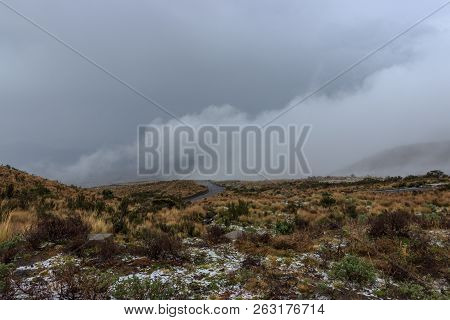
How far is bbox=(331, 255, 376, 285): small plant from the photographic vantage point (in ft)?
20.1

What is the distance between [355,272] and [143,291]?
373cm

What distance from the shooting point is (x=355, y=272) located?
6.20m

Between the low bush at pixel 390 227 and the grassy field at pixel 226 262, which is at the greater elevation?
the low bush at pixel 390 227

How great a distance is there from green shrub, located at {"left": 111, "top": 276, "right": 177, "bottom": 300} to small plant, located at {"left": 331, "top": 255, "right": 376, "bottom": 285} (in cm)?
304

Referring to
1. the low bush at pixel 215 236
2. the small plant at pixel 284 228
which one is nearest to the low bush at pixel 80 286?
the low bush at pixel 215 236

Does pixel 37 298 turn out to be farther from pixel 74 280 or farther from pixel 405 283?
pixel 405 283

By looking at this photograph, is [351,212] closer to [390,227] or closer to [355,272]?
[390,227]

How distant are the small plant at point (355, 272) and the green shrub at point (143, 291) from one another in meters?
3.04

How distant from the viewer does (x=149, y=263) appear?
718cm

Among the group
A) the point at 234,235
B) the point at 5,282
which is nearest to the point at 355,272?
the point at 234,235

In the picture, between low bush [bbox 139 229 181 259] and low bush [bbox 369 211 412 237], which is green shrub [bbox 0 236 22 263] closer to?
low bush [bbox 139 229 181 259]

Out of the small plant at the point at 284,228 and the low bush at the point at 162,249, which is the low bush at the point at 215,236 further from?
the small plant at the point at 284,228

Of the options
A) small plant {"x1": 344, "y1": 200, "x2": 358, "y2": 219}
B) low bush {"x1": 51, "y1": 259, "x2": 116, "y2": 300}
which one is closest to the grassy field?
low bush {"x1": 51, "y1": 259, "x2": 116, "y2": 300}

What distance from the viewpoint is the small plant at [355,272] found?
613 cm
